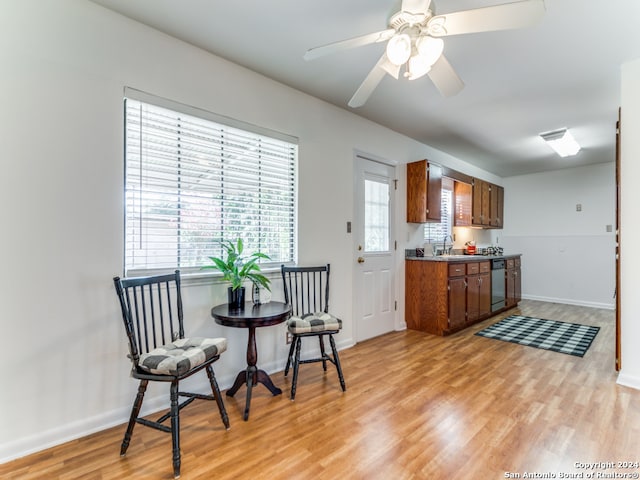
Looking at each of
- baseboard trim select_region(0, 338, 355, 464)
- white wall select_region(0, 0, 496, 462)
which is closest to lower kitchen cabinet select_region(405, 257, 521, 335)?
baseboard trim select_region(0, 338, 355, 464)

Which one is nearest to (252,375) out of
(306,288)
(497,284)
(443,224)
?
(306,288)

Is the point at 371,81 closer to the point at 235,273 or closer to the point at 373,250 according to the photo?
the point at 235,273

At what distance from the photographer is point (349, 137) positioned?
3475mm

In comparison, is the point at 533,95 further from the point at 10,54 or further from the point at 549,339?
the point at 10,54

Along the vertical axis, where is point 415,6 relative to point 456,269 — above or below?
above

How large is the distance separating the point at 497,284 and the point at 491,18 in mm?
4288

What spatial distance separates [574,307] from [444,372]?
4271 mm

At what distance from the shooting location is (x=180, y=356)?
171cm

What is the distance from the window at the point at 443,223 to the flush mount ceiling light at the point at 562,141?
1396mm

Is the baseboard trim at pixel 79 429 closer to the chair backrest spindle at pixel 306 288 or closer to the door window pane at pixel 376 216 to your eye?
the chair backrest spindle at pixel 306 288

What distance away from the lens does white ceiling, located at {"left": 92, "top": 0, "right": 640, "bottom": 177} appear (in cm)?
195

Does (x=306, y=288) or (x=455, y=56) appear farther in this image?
(x=306, y=288)

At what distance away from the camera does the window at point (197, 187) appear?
6.96ft

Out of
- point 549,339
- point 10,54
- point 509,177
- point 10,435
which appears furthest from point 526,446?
point 509,177
